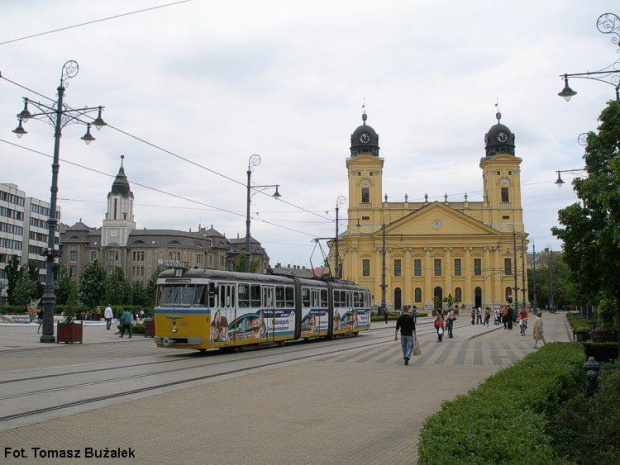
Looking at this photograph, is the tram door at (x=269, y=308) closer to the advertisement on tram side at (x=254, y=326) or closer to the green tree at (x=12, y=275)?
the advertisement on tram side at (x=254, y=326)

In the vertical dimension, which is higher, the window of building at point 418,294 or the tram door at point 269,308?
the window of building at point 418,294

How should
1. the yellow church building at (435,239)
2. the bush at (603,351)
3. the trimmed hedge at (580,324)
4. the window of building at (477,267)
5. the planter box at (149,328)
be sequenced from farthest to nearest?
the window of building at (477,267), the yellow church building at (435,239), the planter box at (149,328), the trimmed hedge at (580,324), the bush at (603,351)

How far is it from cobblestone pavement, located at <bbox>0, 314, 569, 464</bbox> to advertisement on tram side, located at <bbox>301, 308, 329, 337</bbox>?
1264cm

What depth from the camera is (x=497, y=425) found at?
250 inches

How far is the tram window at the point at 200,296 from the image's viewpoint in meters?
20.4

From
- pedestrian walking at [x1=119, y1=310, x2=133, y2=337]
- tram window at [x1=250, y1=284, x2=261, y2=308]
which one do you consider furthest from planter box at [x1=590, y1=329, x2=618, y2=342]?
pedestrian walking at [x1=119, y1=310, x2=133, y2=337]

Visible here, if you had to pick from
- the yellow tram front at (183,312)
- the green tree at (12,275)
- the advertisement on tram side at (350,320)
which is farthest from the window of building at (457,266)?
the yellow tram front at (183,312)

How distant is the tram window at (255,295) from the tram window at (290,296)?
7.74ft

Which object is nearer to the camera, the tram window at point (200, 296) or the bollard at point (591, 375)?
the bollard at point (591, 375)

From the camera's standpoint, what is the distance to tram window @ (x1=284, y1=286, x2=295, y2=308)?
2612 centimetres

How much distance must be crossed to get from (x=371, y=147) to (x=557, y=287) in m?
41.5

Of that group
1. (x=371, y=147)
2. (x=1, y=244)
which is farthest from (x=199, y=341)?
(x=1, y=244)

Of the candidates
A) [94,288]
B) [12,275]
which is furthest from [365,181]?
[12,275]

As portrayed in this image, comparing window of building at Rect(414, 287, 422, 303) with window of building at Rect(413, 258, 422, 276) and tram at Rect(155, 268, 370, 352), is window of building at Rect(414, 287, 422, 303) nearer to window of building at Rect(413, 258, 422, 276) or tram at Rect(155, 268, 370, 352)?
window of building at Rect(413, 258, 422, 276)
